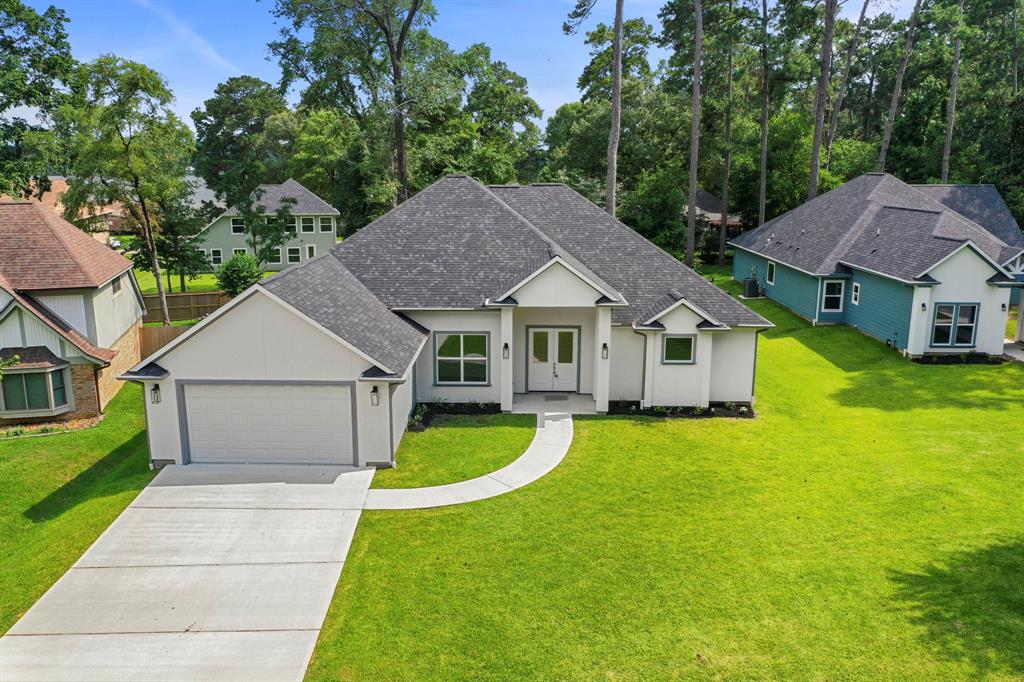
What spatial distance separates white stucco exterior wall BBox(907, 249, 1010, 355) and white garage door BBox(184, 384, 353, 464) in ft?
67.1

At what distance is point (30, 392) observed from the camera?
1955cm

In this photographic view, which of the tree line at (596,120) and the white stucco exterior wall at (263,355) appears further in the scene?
the tree line at (596,120)

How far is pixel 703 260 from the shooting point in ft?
155

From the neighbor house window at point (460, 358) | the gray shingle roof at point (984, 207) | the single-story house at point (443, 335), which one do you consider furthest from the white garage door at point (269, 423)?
the gray shingle roof at point (984, 207)

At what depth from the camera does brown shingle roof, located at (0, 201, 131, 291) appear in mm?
20328

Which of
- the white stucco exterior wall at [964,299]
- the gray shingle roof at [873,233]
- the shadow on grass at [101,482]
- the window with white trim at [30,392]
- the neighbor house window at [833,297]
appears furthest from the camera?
the neighbor house window at [833,297]

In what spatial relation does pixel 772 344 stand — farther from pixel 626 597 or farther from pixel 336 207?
pixel 336 207

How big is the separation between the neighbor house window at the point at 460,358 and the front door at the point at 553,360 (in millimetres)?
1632

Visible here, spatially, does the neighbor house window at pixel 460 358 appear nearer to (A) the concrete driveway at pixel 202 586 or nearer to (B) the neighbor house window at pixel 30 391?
(A) the concrete driveway at pixel 202 586

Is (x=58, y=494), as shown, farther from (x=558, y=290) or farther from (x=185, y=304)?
(x=185, y=304)

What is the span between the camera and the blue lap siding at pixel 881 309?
2462 cm

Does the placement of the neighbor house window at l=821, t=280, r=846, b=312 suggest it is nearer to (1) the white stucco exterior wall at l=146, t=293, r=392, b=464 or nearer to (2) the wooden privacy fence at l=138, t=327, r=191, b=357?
(1) the white stucco exterior wall at l=146, t=293, r=392, b=464

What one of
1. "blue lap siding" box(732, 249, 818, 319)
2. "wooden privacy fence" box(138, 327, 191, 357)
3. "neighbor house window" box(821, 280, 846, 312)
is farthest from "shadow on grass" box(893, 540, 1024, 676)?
"wooden privacy fence" box(138, 327, 191, 357)

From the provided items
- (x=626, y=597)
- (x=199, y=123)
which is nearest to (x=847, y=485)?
(x=626, y=597)
